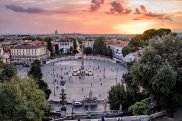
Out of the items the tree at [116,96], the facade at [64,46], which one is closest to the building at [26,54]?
the facade at [64,46]

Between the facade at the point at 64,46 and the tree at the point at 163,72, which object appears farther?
the facade at the point at 64,46

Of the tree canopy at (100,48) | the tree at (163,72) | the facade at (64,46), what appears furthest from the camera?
the facade at (64,46)

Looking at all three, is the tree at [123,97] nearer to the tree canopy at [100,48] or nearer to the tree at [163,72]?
the tree at [163,72]

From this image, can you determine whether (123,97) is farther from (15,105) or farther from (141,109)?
(15,105)

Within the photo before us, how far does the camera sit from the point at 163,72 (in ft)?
64.2

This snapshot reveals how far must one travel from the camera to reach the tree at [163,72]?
64.5 ft

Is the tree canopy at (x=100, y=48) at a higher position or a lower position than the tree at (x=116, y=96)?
lower

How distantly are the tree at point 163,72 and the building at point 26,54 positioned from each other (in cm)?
7578

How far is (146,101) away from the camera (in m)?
22.5

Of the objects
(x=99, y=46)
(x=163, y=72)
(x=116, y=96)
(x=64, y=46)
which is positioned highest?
(x=163, y=72)

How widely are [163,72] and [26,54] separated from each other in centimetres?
8104

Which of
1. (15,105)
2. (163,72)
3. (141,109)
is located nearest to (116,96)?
(141,109)

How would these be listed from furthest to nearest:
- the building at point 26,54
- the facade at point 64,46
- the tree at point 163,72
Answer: the facade at point 64,46
the building at point 26,54
the tree at point 163,72

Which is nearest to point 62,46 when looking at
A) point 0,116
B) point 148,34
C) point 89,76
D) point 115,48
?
point 115,48
